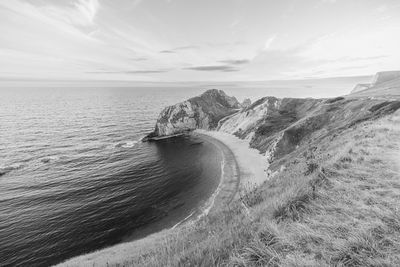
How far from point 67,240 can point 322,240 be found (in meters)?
27.0

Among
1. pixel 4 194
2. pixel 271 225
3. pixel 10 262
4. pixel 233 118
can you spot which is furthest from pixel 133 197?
pixel 233 118

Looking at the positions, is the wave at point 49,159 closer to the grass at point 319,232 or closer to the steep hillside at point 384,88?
the grass at point 319,232

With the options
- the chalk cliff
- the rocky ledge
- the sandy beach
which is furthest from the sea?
the chalk cliff

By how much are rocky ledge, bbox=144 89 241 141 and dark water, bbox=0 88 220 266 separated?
11.9 meters

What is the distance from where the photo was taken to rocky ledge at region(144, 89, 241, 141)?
2849 inches

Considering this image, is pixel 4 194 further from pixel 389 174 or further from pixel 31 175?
pixel 389 174

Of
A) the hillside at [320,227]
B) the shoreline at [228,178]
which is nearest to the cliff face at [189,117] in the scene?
the shoreline at [228,178]

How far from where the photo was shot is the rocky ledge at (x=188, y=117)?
2849 inches

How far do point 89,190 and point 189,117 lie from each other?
48495 mm

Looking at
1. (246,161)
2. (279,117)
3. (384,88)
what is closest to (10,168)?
(246,161)

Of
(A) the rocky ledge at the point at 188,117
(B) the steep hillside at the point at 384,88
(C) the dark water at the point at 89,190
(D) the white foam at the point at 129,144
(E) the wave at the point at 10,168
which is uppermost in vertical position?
(B) the steep hillside at the point at 384,88

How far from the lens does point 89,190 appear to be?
3288 centimetres

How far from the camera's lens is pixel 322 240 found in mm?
4188

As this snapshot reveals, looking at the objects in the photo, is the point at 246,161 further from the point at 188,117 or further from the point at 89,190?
the point at 188,117
